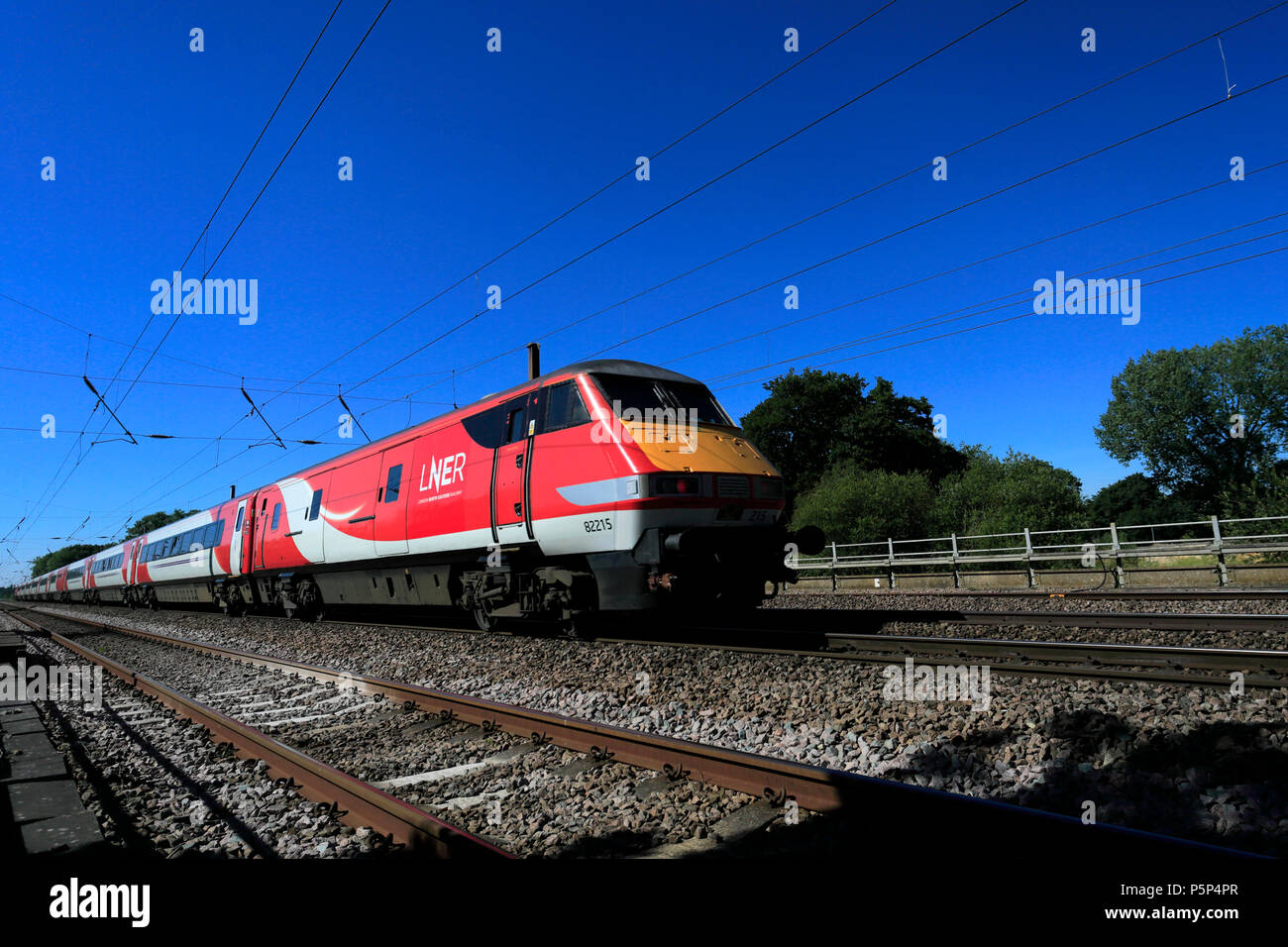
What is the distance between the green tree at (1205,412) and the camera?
42500 mm

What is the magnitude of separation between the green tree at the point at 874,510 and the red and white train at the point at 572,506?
22.5 metres

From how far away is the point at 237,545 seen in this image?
1988cm

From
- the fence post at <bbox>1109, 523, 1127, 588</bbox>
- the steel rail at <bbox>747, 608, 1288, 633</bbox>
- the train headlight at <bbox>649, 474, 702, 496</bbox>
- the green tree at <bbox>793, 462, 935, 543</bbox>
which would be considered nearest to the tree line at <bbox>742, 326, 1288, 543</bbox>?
the green tree at <bbox>793, 462, 935, 543</bbox>

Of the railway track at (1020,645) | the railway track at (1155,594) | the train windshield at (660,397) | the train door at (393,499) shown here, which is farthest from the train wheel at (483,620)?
the railway track at (1155,594)

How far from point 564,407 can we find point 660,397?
122 centimetres

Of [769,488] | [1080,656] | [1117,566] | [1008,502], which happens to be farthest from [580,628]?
[1008,502]

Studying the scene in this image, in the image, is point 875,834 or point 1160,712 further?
point 1160,712

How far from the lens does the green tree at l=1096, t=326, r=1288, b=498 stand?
42.5 meters
